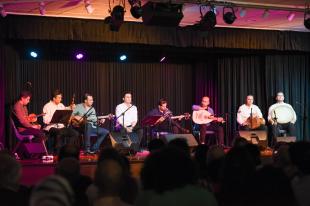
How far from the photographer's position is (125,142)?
31.8ft

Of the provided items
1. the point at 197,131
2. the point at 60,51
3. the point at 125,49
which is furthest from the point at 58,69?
the point at 197,131

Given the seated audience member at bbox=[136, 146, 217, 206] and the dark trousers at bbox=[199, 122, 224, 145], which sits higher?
the seated audience member at bbox=[136, 146, 217, 206]

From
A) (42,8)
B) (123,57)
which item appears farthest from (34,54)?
(42,8)

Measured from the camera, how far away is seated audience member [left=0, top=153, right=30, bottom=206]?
9.01 feet

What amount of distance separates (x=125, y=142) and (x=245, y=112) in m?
3.37

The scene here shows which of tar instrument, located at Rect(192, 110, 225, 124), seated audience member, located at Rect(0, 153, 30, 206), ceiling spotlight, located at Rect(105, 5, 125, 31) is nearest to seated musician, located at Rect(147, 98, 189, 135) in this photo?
tar instrument, located at Rect(192, 110, 225, 124)

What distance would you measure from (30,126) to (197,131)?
399cm

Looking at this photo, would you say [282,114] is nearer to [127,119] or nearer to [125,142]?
[127,119]

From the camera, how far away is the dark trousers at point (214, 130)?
439 inches

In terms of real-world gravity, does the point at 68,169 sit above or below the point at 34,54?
below

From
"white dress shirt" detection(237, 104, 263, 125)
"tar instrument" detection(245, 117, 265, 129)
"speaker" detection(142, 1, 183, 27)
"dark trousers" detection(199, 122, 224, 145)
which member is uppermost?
"speaker" detection(142, 1, 183, 27)

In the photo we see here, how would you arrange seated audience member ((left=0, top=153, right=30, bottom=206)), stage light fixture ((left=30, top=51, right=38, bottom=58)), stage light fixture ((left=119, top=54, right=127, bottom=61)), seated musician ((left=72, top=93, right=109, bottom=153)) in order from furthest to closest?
stage light fixture ((left=119, top=54, right=127, bottom=61)), stage light fixture ((left=30, top=51, right=38, bottom=58)), seated musician ((left=72, top=93, right=109, bottom=153)), seated audience member ((left=0, top=153, right=30, bottom=206))

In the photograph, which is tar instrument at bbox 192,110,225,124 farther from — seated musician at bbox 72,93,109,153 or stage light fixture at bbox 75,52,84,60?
stage light fixture at bbox 75,52,84,60

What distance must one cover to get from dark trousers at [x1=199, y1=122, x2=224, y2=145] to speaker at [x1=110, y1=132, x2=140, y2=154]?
1.91 metres
